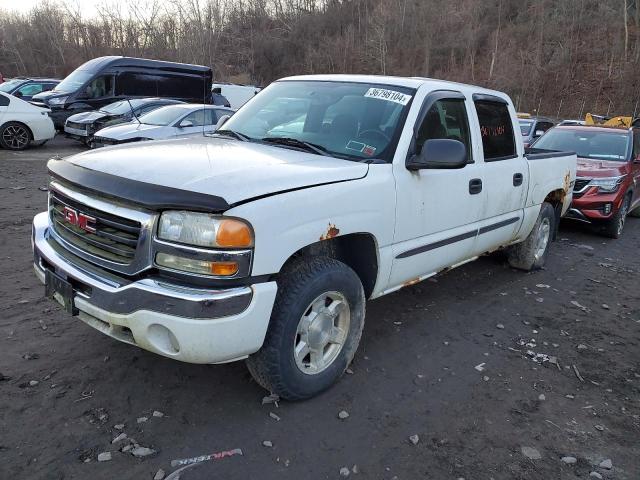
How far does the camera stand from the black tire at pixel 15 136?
12260 mm

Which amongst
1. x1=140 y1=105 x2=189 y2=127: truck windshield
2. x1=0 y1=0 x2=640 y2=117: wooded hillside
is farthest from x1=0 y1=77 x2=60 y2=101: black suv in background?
x1=0 y1=0 x2=640 y2=117: wooded hillside

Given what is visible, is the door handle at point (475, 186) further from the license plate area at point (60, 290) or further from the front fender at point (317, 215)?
the license plate area at point (60, 290)

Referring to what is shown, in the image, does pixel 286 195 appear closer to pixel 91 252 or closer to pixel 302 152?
pixel 302 152

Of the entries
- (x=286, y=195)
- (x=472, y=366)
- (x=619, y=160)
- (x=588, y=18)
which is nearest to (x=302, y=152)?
(x=286, y=195)

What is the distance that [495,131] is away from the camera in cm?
470

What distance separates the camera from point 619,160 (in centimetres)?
826

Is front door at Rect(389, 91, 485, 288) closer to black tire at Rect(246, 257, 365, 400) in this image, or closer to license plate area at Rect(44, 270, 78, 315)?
black tire at Rect(246, 257, 365, 400)

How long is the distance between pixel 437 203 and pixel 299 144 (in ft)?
3.53

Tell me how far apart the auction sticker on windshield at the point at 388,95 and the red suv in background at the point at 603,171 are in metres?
5.16

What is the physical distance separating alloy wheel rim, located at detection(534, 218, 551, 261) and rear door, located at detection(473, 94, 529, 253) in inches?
34.2

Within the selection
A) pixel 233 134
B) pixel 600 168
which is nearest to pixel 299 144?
pixel 233 134

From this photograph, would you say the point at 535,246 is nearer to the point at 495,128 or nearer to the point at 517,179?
the point at 517,179

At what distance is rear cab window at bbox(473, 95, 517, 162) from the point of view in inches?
177

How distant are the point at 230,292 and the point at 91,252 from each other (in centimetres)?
89
